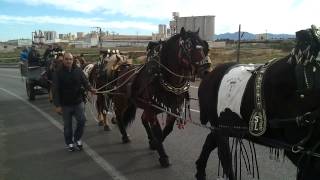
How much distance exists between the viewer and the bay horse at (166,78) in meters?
7.80

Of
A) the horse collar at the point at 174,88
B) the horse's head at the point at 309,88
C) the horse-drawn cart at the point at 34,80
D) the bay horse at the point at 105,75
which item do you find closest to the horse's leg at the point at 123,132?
the bay horse at the point at 105,75

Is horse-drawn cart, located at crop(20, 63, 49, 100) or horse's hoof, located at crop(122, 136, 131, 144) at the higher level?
horse-drawn cart, located at crop(20, 63, 49, 100)

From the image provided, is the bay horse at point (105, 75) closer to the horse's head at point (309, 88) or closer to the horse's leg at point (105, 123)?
the horse's leg at point (105, 123)

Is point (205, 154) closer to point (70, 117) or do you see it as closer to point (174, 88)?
point (174, 88)

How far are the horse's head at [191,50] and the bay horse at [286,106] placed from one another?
1.89 m

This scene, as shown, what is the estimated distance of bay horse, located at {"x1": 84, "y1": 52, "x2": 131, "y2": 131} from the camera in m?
10.9

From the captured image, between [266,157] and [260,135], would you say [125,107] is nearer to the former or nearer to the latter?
[266,157]

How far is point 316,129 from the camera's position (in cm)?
448

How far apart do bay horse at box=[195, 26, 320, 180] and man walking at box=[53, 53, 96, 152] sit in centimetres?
409

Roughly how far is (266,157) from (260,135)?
9.97 ft

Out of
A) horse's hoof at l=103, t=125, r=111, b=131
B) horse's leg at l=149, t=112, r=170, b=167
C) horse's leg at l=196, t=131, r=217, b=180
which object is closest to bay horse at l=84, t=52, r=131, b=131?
horse's hoof at l=103, t=125, r=111, b=131

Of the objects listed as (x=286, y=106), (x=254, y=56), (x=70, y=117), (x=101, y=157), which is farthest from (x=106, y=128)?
(x=254, y=56)

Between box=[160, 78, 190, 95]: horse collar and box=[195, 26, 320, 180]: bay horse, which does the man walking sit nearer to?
box=[160, 78, 190, 95]: horse collar

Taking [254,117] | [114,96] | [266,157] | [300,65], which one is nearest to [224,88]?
[254,117]
